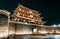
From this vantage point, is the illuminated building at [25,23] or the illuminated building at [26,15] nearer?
the illuminated building at [25,23]

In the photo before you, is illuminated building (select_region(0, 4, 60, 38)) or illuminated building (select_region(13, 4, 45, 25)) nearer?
illuminated building (select_region(0, 4, 60, 38))

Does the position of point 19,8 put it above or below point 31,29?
above

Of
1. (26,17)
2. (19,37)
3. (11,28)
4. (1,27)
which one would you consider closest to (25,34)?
(19,37)

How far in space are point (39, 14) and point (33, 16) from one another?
0.74 meters

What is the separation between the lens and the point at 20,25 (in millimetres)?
12516

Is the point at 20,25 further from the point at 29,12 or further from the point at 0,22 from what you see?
the point at 0,22

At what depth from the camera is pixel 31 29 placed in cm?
1418

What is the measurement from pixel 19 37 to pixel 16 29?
141cm

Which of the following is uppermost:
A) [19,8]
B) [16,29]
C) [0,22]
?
[19,8]

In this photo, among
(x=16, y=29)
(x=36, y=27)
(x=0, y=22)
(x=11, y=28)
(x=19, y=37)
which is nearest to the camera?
(x=0, y=22)

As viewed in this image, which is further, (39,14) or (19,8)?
(39,14)

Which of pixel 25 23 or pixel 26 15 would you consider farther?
pixel 26 15

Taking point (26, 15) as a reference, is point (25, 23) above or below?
below

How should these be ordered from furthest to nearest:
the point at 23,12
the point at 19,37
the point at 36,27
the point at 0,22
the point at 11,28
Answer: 1. the point at 36,27
2. the point at 23,12
3. the point at 19,37
4. the point at 11,28
5. the point at 0,22
